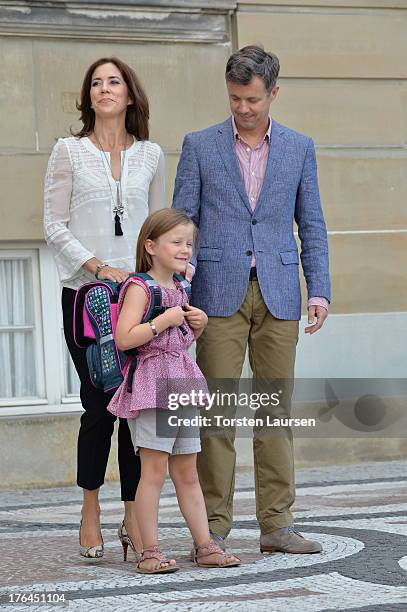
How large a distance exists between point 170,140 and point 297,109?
95 cm

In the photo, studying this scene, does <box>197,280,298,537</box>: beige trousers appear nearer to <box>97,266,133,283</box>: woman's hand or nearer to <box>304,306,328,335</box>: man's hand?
<box>304,306,328,335</box>: man's hand

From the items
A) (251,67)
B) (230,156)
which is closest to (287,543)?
(230,156)

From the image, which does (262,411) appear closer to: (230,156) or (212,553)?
(212,553)

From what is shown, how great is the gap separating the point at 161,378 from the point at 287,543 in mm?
933

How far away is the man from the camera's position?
222 inches

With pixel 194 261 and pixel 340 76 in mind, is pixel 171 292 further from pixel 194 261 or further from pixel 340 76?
pixel 340 76

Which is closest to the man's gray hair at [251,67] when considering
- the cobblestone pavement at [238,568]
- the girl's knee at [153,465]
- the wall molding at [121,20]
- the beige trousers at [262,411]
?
the beige trousers at [262,411]

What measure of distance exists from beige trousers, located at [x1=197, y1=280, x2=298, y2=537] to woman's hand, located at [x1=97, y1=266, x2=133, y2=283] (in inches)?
16.7

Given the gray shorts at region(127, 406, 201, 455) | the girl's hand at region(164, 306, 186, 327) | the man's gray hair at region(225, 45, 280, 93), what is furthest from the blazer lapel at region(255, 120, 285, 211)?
the gray shorts at region(127, 406, 201, 455)

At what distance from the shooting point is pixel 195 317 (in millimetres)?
5320

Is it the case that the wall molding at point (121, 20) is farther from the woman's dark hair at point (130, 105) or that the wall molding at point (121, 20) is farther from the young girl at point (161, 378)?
the young girl at point (161, 378)

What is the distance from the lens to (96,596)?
15.4 ft

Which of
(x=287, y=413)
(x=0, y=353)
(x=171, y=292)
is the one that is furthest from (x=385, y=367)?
(x=171, y=292)

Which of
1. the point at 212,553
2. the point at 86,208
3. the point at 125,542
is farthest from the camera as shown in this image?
the point at 86,208
